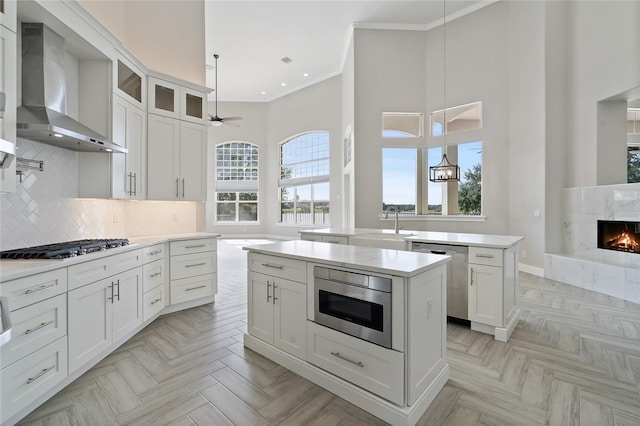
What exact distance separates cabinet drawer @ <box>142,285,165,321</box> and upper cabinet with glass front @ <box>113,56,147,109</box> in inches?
82.5

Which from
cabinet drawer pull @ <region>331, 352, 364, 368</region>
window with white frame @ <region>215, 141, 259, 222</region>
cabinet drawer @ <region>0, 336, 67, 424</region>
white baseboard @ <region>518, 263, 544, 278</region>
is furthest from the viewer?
window with white frame @ <region>215, 141, 259, 222</region>

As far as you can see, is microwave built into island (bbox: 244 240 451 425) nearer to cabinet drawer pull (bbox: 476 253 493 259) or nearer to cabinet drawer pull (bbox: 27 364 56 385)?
cabinet drawer pull (bbox: 476 253 493 259)

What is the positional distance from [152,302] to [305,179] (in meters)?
7.49

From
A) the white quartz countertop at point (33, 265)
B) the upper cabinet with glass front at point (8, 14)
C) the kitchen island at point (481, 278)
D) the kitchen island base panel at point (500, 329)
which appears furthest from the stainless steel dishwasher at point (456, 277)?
the upper cabinet with glass front at point (8, 14)

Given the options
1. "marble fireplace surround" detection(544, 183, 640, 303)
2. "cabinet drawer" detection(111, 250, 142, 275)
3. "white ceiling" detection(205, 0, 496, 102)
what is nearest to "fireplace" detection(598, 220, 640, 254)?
"marble fireplace surround" detection(544, 183, 640, 303)

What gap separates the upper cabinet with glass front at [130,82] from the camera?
3039 millimetres

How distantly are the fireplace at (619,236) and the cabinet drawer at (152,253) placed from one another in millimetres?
6253

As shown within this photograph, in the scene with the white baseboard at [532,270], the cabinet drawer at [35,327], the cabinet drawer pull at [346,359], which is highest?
the cabinet drawer at [35,327]

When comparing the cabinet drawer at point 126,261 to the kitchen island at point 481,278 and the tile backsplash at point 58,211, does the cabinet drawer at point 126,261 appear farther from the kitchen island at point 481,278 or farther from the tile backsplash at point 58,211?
the kitchen island at point 481,278

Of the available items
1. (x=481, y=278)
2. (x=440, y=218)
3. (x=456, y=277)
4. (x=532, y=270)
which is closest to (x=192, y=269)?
(x=456, y=277)

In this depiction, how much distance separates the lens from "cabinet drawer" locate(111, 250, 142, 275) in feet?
8.34

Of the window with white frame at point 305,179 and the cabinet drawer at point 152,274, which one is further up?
the window with white frame at point 305,179

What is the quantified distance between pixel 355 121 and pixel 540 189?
3707 millimetres

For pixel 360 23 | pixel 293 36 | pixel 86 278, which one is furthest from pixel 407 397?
pixel 293 36
